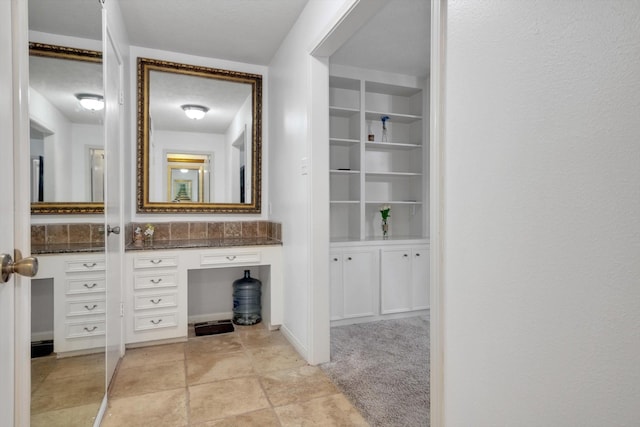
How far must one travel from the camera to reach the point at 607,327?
0.75 meters

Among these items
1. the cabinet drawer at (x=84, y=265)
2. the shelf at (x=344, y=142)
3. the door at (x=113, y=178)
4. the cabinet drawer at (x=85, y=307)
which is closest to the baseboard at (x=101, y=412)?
the door at (x=113, y=178)

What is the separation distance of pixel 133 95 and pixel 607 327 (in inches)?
143

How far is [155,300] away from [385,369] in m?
1.88

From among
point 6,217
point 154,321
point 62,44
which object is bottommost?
point 154,321

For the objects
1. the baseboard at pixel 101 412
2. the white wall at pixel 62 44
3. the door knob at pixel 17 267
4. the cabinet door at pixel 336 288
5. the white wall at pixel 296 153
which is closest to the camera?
the door knob at pixel 17 267

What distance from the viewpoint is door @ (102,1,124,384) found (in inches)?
80.1

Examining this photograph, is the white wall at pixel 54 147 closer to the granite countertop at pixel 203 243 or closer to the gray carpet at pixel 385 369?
the granite countertop at pixel 203 243

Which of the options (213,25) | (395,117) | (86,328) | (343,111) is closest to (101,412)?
(86,328)

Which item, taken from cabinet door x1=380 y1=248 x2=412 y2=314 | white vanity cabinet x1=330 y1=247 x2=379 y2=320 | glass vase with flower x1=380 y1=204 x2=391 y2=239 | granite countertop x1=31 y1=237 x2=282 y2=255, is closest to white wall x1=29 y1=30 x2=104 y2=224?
granite countertop x1=31 y1=237 x2=282 y2=255

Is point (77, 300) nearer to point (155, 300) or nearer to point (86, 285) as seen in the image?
point (86, 285)

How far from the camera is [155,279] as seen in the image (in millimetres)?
2850

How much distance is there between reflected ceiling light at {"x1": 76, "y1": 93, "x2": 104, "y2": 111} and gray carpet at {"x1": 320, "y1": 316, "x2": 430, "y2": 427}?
2.06 m

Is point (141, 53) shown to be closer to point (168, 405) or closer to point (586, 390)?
point (168, 405)

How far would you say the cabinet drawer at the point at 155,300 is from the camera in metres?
2.80
